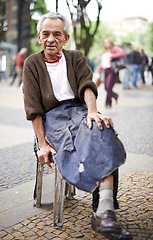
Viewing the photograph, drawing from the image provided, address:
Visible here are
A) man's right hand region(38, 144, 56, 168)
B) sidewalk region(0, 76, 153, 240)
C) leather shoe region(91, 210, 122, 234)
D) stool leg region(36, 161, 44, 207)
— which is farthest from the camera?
stool leg region(36, 161, 44, 207)

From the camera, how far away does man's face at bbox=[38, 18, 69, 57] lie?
2904 mm

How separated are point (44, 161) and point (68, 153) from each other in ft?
1.12

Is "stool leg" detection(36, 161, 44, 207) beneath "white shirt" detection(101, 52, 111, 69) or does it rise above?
beneath

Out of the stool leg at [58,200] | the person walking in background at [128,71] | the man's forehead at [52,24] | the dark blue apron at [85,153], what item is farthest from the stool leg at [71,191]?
the person walking in background at [128,71]

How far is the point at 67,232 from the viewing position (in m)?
2.60

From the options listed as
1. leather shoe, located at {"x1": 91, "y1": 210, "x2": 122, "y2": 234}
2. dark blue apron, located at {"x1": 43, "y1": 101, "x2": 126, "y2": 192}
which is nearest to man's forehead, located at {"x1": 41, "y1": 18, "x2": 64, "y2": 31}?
dark blue apron, located at {"x1": 43, "y1": 101, "x2": 126, "y2": 192}

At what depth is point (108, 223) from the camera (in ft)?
7.32

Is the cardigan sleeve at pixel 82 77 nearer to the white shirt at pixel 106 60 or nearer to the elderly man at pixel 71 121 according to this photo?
the elderly man at pixel 71 121

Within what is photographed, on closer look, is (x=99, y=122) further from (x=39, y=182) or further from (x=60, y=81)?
(x=39, y=182)

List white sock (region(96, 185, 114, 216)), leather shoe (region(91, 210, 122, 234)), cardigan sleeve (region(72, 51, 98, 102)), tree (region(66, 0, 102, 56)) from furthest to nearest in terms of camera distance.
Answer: tree (region(66, 0, 102, 56)), cardigan sleeve (region(72, 51, 98, 102)), white sock (region(96, 185, 114, 216)), leather shoe (region(91, 210, 122, 234))

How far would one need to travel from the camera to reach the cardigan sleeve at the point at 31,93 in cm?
280

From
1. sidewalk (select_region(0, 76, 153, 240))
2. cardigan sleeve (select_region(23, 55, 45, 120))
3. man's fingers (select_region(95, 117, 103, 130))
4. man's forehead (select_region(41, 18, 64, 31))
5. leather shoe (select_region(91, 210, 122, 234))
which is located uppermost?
man's forehead (select_region(41, 18, 64, 31))

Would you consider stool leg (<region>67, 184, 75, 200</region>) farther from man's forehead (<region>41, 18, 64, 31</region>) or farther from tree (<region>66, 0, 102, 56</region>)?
tree (<region>66, 0, 102, 56</region>)

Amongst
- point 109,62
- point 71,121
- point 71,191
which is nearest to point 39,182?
point 71,191
